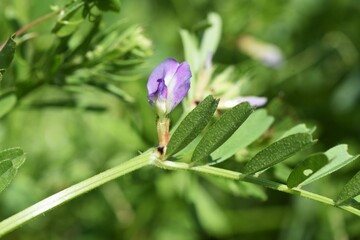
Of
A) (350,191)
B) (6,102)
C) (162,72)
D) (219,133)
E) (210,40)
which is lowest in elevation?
(350,191)

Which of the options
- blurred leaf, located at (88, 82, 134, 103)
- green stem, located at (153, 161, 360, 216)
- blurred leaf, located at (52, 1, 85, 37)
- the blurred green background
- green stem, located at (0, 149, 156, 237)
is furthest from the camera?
the blurred green background

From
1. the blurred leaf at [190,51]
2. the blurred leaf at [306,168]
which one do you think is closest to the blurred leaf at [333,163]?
the blurred leaf at [306,168]

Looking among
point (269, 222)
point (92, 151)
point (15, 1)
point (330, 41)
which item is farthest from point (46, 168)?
point (330, 41)

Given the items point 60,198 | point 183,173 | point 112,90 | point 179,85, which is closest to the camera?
point 60,198

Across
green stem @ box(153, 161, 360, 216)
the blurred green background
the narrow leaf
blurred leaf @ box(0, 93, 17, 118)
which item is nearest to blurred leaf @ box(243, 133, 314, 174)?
green stem @ box(153, 161, 360, 216)

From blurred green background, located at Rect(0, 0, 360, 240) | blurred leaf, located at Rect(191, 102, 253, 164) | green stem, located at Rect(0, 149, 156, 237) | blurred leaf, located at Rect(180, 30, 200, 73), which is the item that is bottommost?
green stem, located at Rect(0, 149, 156, 237)

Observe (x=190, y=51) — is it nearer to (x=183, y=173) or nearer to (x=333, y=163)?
(x=333, y=163)

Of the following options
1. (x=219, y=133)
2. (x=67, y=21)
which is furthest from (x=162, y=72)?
(x=67, y=21)

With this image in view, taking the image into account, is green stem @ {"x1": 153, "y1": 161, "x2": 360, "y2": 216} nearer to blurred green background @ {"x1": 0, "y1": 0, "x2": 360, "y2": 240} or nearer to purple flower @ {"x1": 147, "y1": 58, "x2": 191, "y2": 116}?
purple flower @ {"x1": 147, "y1": 58, "x2": 191, "y2": 116}
